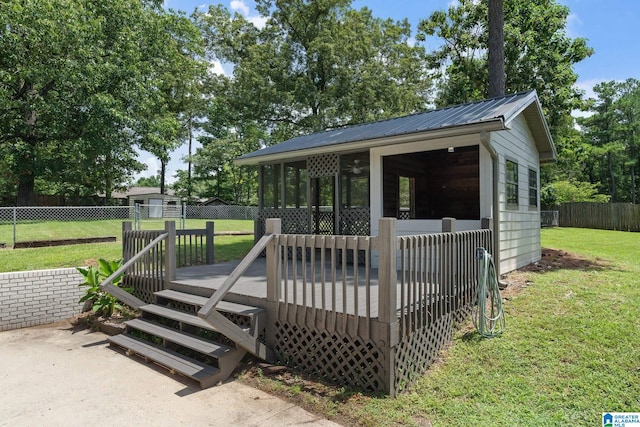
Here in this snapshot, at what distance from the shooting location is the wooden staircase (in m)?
3.82

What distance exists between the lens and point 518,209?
7773 mm

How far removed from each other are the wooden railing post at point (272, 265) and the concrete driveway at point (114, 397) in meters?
0.97

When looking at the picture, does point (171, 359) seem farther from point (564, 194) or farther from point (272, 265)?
point (564, 194)

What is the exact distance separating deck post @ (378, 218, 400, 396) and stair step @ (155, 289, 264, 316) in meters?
1.50

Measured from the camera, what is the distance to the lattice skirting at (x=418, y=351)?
339 centimetres

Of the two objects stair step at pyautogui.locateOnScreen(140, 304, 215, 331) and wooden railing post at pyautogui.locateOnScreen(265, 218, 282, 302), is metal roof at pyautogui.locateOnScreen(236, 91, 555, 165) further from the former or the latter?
stair step at pyautogui.locateOnScreen(140, 304, 215, 331)

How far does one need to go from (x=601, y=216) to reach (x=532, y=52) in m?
13.9

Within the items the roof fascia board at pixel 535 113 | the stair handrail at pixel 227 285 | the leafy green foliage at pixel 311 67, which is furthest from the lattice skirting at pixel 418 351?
the leafy green foliage at pixel 311 67

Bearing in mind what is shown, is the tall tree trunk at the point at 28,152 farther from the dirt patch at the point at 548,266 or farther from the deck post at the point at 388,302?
the dirt patch at the point at 548,266

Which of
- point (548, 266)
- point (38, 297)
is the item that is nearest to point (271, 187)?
point (38, 297)

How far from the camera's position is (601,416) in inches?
114

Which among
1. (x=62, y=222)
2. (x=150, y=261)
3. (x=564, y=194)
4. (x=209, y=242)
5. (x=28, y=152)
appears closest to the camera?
(x=150, y=261)

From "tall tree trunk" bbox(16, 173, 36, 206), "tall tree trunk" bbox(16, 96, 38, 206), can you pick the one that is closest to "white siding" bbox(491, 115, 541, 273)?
"tall tree trunk" bbox(16, 96, 38, 206)

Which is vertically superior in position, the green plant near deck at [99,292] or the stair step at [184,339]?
the green plant near deck at [99,292]
